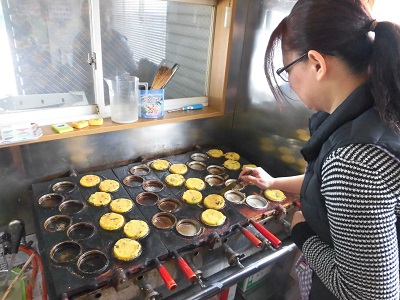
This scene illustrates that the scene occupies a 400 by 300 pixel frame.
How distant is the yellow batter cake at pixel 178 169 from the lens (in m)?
1.41

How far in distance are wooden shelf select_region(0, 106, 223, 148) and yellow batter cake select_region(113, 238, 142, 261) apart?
22.0 inches

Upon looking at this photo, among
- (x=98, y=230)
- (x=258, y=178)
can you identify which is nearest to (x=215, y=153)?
(x=258, y=178)

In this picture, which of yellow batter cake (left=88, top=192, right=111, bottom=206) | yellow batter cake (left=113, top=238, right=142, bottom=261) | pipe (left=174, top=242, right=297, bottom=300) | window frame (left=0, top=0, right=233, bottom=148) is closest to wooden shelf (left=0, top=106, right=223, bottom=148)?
window frame (left=0, top=0, right=233, bottom=148)

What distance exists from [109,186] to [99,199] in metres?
0.10

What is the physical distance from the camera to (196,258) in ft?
3.49

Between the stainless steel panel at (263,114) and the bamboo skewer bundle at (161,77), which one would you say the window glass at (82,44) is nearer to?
the bamboo skewer bundle at (161,77)

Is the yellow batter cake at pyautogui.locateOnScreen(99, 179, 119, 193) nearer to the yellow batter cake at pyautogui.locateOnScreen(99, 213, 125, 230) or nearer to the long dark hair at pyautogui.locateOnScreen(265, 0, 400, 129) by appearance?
the yellow batter cake at pyautogui.locateOnScreen(99, 213, 125, 230)

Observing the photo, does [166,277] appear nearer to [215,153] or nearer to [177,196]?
[177,196]

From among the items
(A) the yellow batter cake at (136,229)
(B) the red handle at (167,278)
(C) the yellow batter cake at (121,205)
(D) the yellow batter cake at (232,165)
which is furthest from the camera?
(D) the yellow batter cake at (232,165)

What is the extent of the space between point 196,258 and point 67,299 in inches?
17.5

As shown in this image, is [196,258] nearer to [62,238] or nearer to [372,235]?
[62,238]

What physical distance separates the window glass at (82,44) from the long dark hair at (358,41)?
38.3 inches

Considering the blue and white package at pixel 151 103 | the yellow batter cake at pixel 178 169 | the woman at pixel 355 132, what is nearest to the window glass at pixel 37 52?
the blue and white package at pixel 151 103

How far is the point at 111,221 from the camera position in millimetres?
1061
